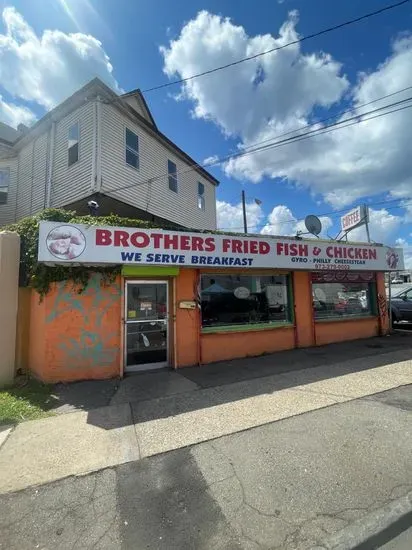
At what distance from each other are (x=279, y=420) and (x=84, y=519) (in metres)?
2.86

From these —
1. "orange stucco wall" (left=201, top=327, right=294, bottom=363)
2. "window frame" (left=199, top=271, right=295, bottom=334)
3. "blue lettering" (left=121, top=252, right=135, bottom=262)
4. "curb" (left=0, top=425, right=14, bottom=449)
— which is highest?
"blue lettering" (left=121, top=252, right=135, bottom=262)

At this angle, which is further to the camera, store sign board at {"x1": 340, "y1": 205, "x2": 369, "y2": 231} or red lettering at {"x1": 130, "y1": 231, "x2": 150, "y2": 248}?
store sign board at {"x1": 340, "y1": 205, "x2": 369, "y2": 231}

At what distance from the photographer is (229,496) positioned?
123 inches

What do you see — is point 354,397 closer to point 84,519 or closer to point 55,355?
point 84,519

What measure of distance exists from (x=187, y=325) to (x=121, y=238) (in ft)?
9.23

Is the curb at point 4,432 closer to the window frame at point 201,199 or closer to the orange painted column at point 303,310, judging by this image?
the orange painted column at point 303,310

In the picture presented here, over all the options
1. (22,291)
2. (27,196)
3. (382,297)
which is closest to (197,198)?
(27,196)

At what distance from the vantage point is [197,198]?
17000 millimetres

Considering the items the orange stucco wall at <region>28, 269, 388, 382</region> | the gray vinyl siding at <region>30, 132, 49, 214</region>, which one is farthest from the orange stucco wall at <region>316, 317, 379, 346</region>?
the gray vinyl siding at <region>30, 132, 49, 214</region>

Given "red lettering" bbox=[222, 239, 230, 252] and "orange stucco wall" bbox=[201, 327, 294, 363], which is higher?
"red lettering" bbox=[222, 239, 230, 252]

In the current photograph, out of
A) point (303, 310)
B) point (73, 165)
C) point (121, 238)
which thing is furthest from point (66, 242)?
point (303, 310)

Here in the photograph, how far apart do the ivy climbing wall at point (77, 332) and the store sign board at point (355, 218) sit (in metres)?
9.57

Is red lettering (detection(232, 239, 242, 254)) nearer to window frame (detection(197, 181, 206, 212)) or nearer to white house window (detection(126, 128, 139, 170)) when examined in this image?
white house window (detection(126, 128, 139, 170))

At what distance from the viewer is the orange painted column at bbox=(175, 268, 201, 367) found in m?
8.05
